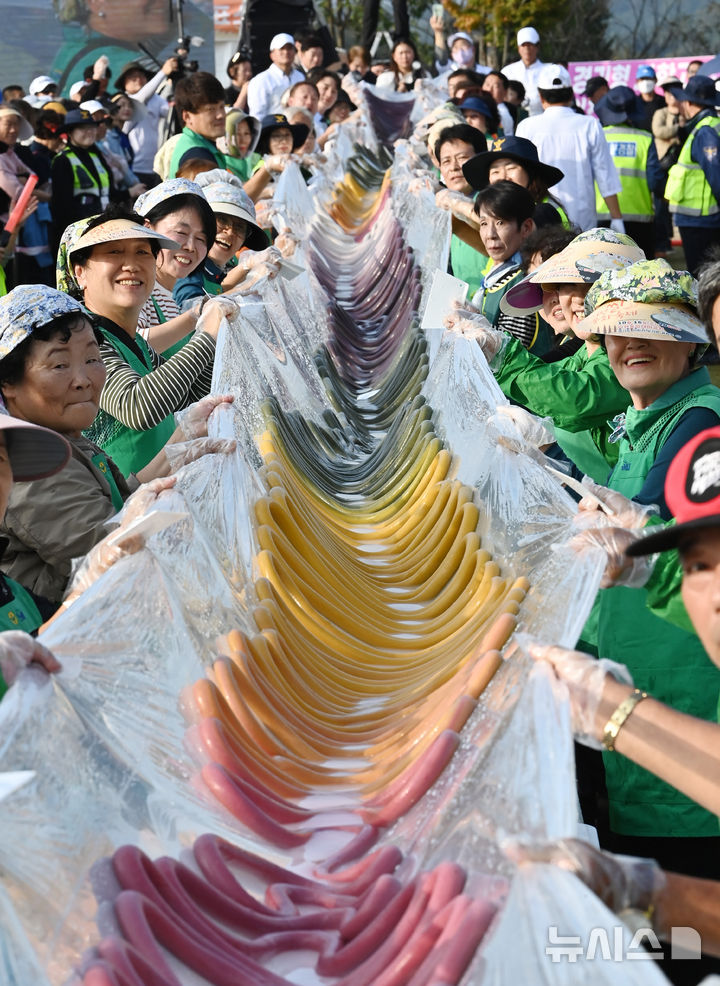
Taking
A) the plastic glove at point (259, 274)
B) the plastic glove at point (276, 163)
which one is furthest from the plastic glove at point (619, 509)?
the plastic glove at point (276, 163)

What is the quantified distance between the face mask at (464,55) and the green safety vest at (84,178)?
6.68 metres

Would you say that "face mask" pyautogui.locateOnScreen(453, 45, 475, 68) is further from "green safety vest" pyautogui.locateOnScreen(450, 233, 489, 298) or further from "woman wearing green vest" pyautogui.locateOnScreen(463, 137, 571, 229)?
"woman wearing green vest" pyautogui.locateOnScreen(463, 137, 571, 229)

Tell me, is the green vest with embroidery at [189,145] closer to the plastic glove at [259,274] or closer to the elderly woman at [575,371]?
the plastic glove at [259,274]

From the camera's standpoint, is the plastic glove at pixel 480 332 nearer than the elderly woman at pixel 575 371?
No

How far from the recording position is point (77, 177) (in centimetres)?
817

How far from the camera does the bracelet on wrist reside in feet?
5.40

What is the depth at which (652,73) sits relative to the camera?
13930mm

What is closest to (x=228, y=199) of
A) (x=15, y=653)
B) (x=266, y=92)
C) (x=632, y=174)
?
(x=15, y=653)

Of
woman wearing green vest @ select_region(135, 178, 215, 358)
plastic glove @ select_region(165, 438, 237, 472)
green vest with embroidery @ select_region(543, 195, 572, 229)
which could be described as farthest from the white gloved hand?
plastic glove @ select_region(165, 438, 237, 472)

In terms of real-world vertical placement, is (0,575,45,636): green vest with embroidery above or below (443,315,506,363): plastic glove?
below

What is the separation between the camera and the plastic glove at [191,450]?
3041mm

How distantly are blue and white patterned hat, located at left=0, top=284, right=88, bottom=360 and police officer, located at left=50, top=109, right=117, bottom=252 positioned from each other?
5390mm

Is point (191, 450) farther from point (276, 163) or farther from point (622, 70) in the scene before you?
point (622, 70)

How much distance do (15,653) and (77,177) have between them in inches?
271
